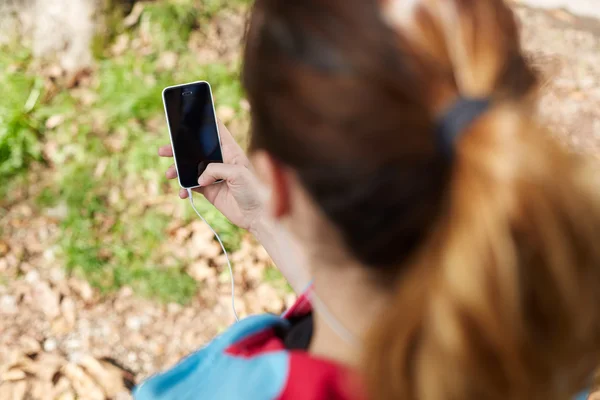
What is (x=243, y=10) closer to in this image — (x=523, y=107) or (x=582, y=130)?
(x=582, y=130)

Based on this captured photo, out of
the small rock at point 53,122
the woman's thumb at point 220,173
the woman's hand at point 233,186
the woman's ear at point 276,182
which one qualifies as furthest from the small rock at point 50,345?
the woman's ear at point 276,182

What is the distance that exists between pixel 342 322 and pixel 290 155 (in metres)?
0.36

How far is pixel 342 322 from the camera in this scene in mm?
1001

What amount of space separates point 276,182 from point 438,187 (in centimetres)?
29

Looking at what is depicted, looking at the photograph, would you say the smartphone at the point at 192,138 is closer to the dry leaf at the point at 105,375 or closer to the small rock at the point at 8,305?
the dry leaf at the point at 105,375

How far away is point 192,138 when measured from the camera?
6.57 feet

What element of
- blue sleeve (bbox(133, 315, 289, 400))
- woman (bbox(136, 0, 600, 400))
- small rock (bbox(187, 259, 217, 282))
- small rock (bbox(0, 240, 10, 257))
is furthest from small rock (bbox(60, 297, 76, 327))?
woman (bbox(136, 0, 600, 400))

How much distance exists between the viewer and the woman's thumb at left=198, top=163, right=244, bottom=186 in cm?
181

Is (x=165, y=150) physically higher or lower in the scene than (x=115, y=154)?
higher

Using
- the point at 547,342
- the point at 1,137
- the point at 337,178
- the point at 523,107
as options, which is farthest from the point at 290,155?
the point at 1,137

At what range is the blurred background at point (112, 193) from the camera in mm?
2240

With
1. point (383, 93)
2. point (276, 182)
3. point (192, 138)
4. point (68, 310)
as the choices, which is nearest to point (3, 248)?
point (68, 310)

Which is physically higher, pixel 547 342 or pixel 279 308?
pixel 547 342

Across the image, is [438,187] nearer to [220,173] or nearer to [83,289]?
[220,173]
